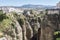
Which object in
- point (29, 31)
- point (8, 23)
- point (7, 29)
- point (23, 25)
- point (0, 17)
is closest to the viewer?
point (7, 29)

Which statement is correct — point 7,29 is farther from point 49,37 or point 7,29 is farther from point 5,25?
point 49,37

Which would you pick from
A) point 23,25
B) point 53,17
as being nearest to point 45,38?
point 53,17

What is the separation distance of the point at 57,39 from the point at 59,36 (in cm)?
46

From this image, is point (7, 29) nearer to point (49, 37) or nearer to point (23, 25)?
point (49, 37)

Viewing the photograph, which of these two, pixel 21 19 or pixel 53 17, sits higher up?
pixel 53 17

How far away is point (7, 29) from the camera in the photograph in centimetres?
2853

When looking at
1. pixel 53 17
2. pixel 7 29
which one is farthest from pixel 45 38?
pixel 7 29

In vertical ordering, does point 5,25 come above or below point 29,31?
above

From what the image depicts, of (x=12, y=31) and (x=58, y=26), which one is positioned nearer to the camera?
(x=12, y=31)

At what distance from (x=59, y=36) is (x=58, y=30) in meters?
1.41

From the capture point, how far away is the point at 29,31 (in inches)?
1911

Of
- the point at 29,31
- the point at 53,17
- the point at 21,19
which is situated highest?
the point at 53,17

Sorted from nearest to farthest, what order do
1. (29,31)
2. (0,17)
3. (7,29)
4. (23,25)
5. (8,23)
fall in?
(7,29) < (8,23) < (0,17) < (23,25) < (29,31)

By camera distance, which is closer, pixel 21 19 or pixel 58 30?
pixel 58 30
